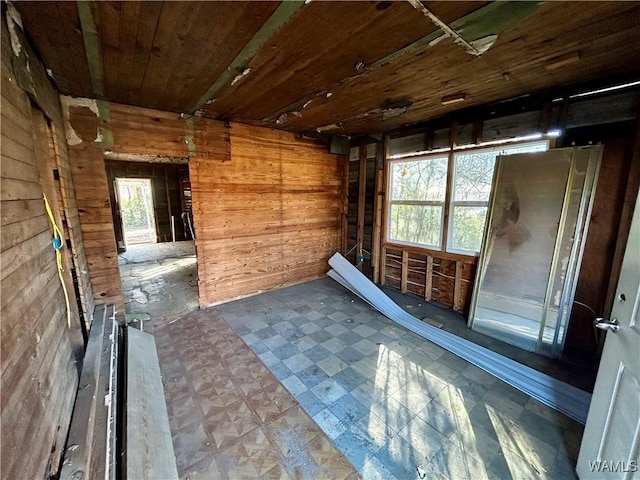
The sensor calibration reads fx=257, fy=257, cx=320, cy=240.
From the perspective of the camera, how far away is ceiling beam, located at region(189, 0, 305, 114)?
4.31 feet

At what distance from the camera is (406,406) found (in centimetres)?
191

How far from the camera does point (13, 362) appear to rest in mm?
852

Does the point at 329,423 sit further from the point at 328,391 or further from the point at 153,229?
the point at 153,229

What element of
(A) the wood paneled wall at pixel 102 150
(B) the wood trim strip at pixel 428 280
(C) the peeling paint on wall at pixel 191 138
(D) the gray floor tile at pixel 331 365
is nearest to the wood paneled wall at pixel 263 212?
(C) the peeling paint on wall at pixel 191 138

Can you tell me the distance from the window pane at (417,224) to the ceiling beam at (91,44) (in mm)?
3643

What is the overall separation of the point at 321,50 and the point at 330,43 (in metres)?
0.09

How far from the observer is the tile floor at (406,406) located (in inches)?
59.4

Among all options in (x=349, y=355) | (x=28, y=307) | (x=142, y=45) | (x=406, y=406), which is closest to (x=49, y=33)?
(x=142, y=45)

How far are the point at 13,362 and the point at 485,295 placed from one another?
3554 mm

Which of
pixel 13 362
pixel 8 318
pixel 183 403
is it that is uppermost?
pixel 8 318

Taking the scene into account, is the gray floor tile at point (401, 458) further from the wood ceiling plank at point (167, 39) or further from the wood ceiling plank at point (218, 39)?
the wood ceiling plank at point (167, 39)

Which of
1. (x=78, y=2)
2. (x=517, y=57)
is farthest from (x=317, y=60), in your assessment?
(x=517, y=57)

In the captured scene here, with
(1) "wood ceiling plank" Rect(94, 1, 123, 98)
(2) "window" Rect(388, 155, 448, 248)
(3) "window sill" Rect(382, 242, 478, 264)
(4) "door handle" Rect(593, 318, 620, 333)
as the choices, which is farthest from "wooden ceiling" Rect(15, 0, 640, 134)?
(3) "window sill" Rect(382, 242, 478, 264)

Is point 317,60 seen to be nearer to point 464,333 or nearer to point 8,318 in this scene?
point 8,318
